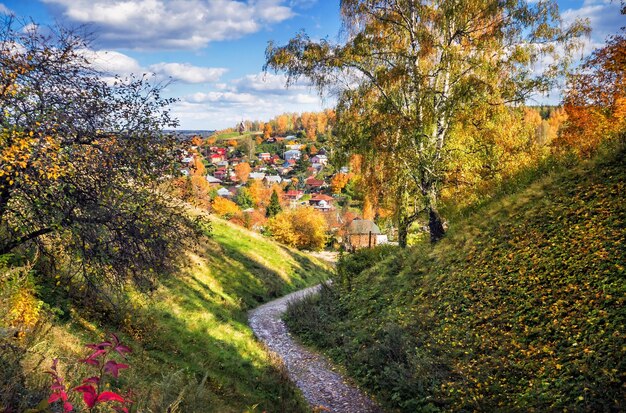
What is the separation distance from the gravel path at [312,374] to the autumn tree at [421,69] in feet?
25.5

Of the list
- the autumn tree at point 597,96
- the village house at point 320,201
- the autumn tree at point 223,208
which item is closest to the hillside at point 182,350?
the autumn tree at point 597,96

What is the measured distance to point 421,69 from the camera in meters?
16.3

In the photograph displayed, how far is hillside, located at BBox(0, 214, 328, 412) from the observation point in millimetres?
5523

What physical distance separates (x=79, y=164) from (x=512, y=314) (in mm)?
10976

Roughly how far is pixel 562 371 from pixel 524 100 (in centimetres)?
1082

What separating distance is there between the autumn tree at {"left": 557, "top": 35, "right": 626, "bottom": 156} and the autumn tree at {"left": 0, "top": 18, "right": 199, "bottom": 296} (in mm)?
20852

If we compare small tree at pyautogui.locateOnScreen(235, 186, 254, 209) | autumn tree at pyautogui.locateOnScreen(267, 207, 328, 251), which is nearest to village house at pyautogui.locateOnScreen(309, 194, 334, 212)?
small tree at pyautogui.locateOnScreen(235, 186, 254, 209)

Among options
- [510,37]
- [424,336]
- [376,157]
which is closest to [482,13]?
[510,37]

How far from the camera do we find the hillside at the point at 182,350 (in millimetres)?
Answer: 5523

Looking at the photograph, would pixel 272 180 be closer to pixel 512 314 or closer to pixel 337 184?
pixel 337 184

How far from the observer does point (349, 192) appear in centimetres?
12081

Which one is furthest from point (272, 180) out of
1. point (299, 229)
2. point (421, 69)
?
point (421, 69)

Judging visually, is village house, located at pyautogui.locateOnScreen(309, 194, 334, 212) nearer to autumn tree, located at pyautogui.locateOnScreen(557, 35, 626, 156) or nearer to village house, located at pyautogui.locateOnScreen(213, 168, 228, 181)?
village house, located at pyautogui.locateOnScreen(213, 168, 228, 181)

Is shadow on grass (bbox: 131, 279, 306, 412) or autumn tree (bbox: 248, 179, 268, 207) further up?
shadow on grass (bbox: 131, 279, 306, 412)
